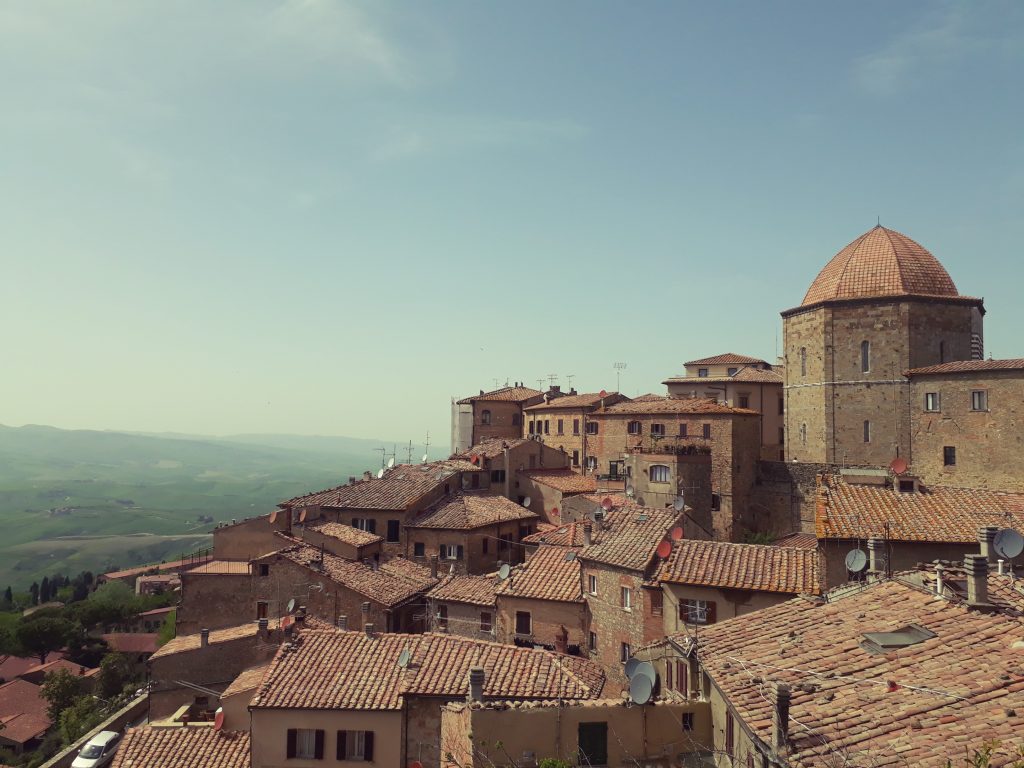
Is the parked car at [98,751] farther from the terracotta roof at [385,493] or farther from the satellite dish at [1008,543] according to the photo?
the satellite dish at [1008,543]

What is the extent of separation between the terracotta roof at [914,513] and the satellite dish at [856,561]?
1.23 m

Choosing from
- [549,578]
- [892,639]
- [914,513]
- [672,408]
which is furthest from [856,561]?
[672,408]

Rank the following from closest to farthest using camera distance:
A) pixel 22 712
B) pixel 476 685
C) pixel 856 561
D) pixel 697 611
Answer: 1. pixel 476 685
2. pixel 856 561
3. pixel 697 611
4. pixel 22 712

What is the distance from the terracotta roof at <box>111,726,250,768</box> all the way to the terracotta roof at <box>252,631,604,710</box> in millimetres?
3362

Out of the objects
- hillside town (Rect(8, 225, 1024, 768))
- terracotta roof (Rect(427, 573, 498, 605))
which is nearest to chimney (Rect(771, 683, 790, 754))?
hillside town (Rect(8, 225, 1024, 768))

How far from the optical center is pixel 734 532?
42188mm

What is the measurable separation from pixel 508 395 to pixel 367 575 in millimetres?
35002

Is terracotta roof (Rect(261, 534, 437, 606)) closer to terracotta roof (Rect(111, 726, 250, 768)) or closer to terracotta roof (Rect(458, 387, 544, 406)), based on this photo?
terracotta roof (Rect(111, 726, 250, 768))

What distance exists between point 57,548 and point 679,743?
207 meters

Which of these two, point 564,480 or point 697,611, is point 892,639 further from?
point 564,480

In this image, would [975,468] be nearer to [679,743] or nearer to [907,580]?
[907,580]

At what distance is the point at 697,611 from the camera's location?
72.7ft

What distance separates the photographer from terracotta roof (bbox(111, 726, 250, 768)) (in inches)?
861

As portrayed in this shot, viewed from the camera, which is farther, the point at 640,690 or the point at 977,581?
the point at 640,690
